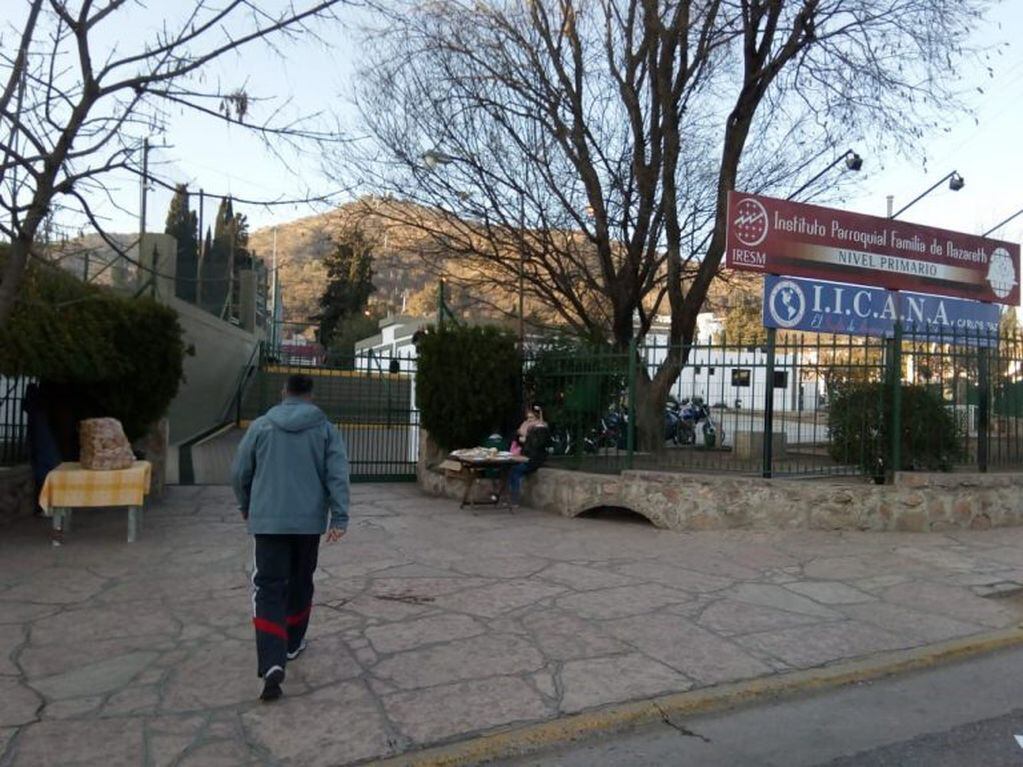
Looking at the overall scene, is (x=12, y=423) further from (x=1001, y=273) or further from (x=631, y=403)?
(x=1001, y=273)

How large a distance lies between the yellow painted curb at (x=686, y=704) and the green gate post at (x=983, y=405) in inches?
184

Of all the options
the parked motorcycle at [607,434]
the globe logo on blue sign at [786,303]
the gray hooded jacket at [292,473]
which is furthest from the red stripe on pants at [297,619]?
the globe logo on blue sign at [786,303]

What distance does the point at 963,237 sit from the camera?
12656 mm

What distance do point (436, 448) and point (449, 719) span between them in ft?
27.9

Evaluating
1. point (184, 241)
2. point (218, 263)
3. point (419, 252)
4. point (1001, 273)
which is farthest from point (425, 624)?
point (218, 263)

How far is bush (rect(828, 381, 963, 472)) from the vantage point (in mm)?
9680

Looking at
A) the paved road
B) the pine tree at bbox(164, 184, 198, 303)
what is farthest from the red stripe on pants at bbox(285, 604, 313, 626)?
the pine tree at bbox(164, 184, 198, 303)

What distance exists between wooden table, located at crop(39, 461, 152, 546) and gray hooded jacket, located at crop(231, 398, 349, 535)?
4.13 metres

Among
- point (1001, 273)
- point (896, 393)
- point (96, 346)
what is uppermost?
point (1001, 273)

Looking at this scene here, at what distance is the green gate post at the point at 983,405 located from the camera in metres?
10.0

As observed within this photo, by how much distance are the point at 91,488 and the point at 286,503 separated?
4565 mm

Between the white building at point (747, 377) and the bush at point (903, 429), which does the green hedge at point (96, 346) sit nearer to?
the white building at point (747, 377)

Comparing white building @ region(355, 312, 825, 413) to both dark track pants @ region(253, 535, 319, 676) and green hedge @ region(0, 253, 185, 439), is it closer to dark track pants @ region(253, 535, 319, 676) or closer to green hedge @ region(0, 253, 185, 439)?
green hedge @ region(0, 253, 185, 439)

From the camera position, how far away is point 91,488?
8.22m
